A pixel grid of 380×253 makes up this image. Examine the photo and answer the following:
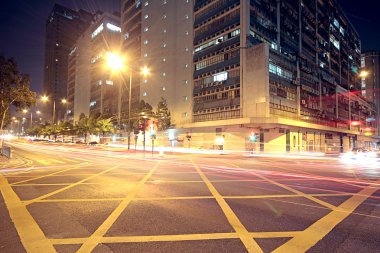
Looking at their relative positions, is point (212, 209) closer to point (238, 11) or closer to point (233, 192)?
point (233, 192)

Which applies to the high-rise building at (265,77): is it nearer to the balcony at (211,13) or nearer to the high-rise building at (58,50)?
the balcony at (211,13)

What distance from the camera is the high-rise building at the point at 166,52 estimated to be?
5838 centimetres

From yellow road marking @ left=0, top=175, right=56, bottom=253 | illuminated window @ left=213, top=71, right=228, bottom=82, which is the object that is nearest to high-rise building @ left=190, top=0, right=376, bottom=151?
illuminated window @ left=213, top=71, right=228, bottom=82

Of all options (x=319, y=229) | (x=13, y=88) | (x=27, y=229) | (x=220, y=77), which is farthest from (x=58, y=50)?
(x=319, y=229)

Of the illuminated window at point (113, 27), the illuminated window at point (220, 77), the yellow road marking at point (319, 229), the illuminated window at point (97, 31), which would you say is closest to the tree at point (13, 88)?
the yellow road marking at point (319, 229)

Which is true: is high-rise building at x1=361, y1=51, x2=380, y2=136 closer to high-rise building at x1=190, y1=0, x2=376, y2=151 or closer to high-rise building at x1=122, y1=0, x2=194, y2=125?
high-rise building at x1=190, y1=0, x2=376, y2=151

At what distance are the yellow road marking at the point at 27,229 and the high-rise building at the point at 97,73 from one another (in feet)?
250

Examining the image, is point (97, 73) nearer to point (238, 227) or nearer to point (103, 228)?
point (103, 228)

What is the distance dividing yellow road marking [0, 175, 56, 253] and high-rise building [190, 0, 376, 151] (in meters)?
39.8

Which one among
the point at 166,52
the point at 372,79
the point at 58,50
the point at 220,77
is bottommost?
the point at 220,77

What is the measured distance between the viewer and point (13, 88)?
20.6 metres

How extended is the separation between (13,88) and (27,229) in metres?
20.2

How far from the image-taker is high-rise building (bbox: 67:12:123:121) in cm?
9044

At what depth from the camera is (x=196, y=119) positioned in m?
54.8
